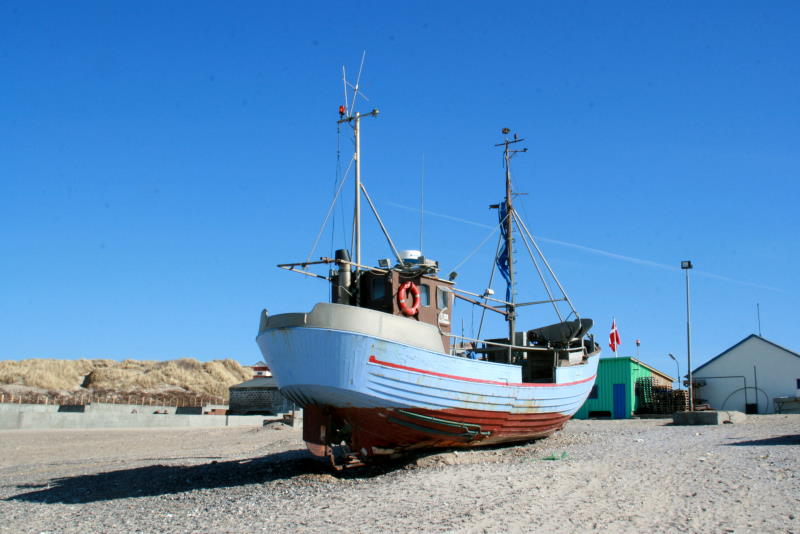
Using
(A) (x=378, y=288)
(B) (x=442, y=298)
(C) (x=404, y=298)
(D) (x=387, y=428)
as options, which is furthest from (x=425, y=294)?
(D) (x=387, y=428)

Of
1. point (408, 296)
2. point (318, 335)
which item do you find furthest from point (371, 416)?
point (408, 296)

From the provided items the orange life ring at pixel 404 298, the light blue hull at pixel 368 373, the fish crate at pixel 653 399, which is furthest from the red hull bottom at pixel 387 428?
the fish crate at pixel 653 399

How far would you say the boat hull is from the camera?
1409cm

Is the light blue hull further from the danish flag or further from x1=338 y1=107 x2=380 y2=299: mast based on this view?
the danish flag

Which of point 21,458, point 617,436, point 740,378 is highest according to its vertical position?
point 740,378

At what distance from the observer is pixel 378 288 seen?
17.0 meters

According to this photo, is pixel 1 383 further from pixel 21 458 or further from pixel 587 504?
pixel 587 504

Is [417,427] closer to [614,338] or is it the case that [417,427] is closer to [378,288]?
[378,288]

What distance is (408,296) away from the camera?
1661cm

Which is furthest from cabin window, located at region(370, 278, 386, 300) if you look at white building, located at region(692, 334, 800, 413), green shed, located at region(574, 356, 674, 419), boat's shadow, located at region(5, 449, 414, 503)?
white building, located at region(692, 334, 800, 413)

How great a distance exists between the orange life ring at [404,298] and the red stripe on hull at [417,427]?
2526 millimetres

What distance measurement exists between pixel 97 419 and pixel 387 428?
28.0 meters

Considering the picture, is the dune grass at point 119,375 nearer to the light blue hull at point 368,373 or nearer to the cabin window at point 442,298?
the cabin window at point 442,298

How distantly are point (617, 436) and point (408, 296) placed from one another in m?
8.38
